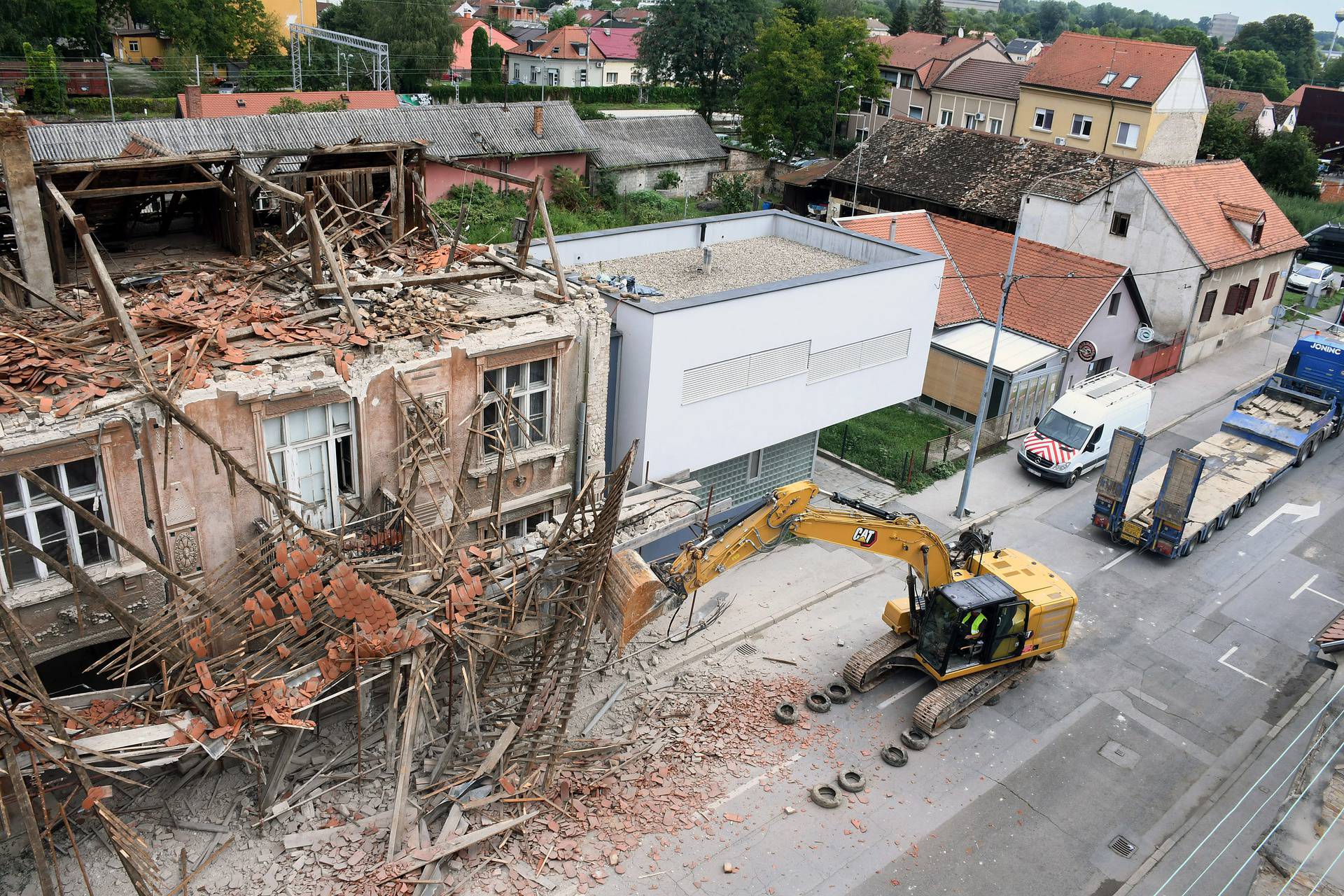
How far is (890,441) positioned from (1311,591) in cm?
1075

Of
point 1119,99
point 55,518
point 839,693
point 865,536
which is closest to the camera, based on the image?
point 55,518

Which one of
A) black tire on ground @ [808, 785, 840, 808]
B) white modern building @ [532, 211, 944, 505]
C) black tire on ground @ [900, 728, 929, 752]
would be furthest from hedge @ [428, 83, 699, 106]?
black tire on ground @ [808, 785, 840, 808]

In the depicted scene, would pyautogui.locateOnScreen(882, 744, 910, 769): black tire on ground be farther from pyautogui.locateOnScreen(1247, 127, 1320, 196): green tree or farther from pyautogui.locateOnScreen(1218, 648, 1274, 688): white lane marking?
pyautogui.locateOnScreen(1247, 127, 1320, 196): green tree

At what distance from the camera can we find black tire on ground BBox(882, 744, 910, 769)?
17.4 m

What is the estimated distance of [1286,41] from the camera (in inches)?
4850

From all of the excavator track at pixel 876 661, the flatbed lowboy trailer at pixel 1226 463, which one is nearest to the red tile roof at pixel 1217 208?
the flatbed lowboy trailer at pixel 1226 463

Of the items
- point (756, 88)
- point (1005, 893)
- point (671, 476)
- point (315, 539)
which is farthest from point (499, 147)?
point (1005, 893)

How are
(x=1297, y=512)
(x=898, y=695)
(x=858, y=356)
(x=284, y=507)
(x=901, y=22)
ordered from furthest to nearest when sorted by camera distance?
(x=901, y=22) < (x=1297, y=512) < (x=858, y=356) < (x=898, y=695) < (x=284, y=507)

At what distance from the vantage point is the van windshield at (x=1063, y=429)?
90.2 feet

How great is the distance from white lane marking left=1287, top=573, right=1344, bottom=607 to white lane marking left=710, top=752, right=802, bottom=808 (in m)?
13.6

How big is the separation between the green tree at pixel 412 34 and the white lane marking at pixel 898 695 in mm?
61275

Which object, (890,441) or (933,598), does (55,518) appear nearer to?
(933,598)

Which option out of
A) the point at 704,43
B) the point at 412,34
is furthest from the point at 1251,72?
the point at 412,34

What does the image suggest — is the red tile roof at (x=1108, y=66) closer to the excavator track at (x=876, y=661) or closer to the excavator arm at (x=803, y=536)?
the excavator arm at (x=803, y=536)
